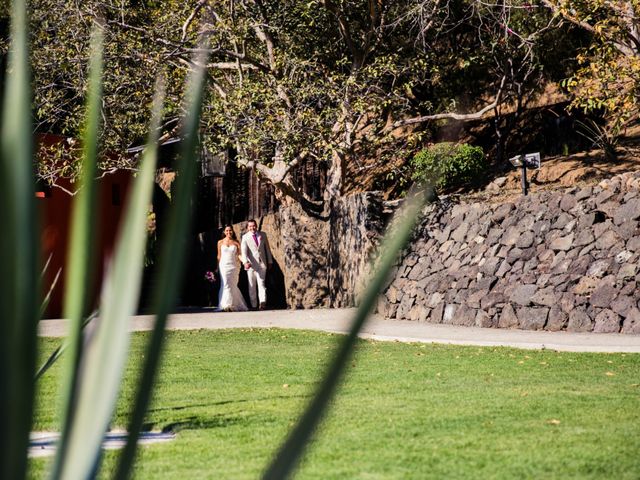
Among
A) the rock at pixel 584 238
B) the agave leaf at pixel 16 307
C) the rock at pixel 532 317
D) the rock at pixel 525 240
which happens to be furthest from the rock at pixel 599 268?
the agave leaf at pixel 16 307

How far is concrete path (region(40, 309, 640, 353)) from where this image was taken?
1202 cm

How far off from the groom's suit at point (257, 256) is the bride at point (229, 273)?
209 mm

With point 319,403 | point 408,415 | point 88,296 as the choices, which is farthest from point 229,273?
point 319,403

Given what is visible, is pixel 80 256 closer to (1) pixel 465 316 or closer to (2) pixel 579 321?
(2) pixel 579 321

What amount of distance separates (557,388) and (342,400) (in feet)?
5.95

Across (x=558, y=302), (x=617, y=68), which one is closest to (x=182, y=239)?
(x=558, y=302)

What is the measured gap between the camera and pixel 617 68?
15.8m

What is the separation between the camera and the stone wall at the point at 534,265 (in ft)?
47.3

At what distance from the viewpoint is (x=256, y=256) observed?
21.9 metres

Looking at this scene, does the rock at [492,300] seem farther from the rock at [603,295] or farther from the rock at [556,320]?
the rock at [603,295]

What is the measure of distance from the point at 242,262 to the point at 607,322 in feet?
31.7

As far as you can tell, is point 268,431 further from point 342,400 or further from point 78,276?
point 78,276

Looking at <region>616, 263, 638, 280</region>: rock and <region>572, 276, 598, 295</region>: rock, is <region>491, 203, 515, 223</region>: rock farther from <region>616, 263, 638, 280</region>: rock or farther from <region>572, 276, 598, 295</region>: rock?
<region>616, 263, 638, 280</region>: rock

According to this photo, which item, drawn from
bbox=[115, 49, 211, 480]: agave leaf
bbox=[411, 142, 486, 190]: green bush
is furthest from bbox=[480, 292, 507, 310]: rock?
bbox=[115, 49, 211, 480]: agave leaf
